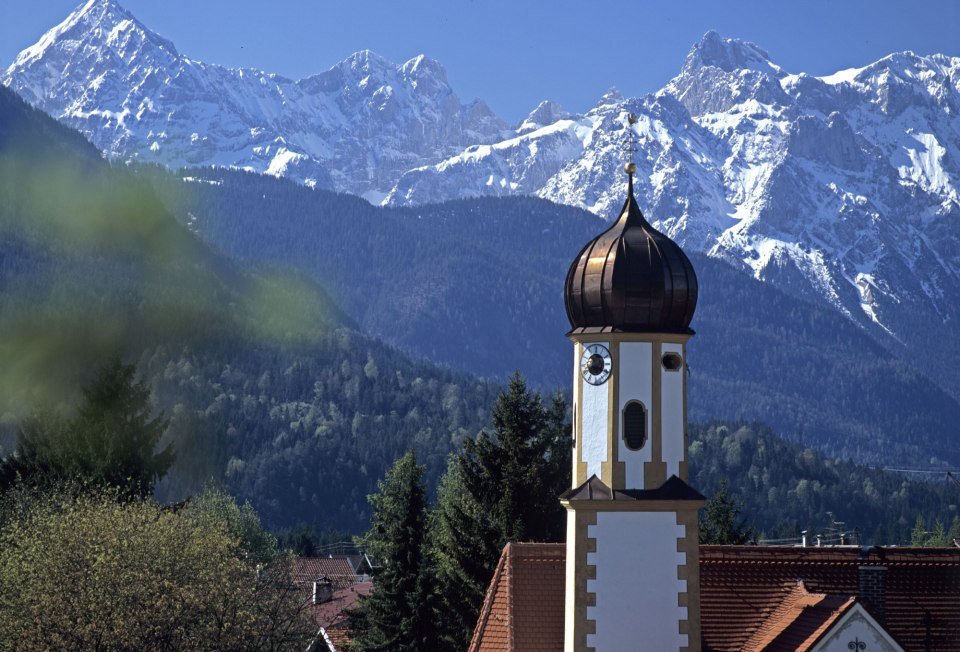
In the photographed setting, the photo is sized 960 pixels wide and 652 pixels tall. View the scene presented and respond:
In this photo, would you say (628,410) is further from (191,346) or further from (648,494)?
(191,346)

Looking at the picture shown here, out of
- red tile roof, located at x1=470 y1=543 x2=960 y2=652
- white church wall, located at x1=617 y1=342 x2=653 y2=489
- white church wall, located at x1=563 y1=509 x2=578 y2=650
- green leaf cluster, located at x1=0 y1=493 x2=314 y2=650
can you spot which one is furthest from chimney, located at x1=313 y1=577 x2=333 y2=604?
white church wall, located at x1=617 y1=342 x2=653 y2=489

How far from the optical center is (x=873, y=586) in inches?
1583

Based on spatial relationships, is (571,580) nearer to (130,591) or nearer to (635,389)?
(635,389)

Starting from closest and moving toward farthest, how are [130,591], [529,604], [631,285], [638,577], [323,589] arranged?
[638,577] < [631,285] < [529,604] < [130,591] < [323,589]

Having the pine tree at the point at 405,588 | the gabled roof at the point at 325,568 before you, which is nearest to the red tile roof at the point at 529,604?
the pine tree at the point at 405,588

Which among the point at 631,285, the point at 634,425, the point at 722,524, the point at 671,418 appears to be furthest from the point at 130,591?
the point at 722,524

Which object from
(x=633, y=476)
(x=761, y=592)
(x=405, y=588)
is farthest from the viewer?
(x=405, y=588)

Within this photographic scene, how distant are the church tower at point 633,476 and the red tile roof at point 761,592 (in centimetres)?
160

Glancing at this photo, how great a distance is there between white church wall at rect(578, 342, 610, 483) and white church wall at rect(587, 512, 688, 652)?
1149 mm

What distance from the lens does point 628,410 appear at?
1516 inches

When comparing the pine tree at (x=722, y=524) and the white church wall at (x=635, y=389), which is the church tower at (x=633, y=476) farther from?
→ the pine tree at (x=722, y=524)

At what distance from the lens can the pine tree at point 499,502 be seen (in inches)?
2474

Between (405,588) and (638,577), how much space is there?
85.4ft

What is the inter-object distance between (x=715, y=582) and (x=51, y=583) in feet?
63.2
